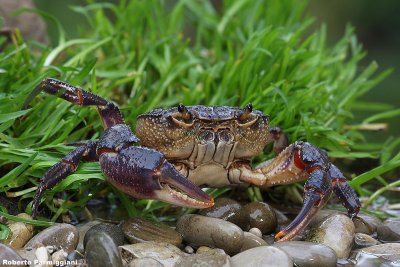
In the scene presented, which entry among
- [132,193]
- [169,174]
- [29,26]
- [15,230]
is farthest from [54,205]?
[29,26]

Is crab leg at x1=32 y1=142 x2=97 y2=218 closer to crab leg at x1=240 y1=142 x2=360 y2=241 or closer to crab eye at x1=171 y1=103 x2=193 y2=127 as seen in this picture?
crab eye at x1=171 y1=103 x2=193 y2=127

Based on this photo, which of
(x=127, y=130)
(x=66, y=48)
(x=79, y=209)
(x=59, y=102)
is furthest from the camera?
(x=66, y=48)

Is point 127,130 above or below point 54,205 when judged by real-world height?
above

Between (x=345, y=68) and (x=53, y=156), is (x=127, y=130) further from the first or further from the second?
(x=345, y=68)

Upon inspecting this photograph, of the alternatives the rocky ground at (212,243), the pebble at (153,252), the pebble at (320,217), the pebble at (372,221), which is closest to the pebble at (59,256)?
the rocky ground at (212,243)

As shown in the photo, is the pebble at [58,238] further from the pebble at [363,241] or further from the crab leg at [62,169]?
the pebble at [363,241]

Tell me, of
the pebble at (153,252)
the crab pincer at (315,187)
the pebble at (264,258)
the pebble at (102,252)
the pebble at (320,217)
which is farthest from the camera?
the pebble at (320,217)

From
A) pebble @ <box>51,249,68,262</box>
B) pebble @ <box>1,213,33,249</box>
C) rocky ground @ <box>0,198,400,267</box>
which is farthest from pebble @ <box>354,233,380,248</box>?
Answer: pebble @ <box>1,213,33,249</box>
